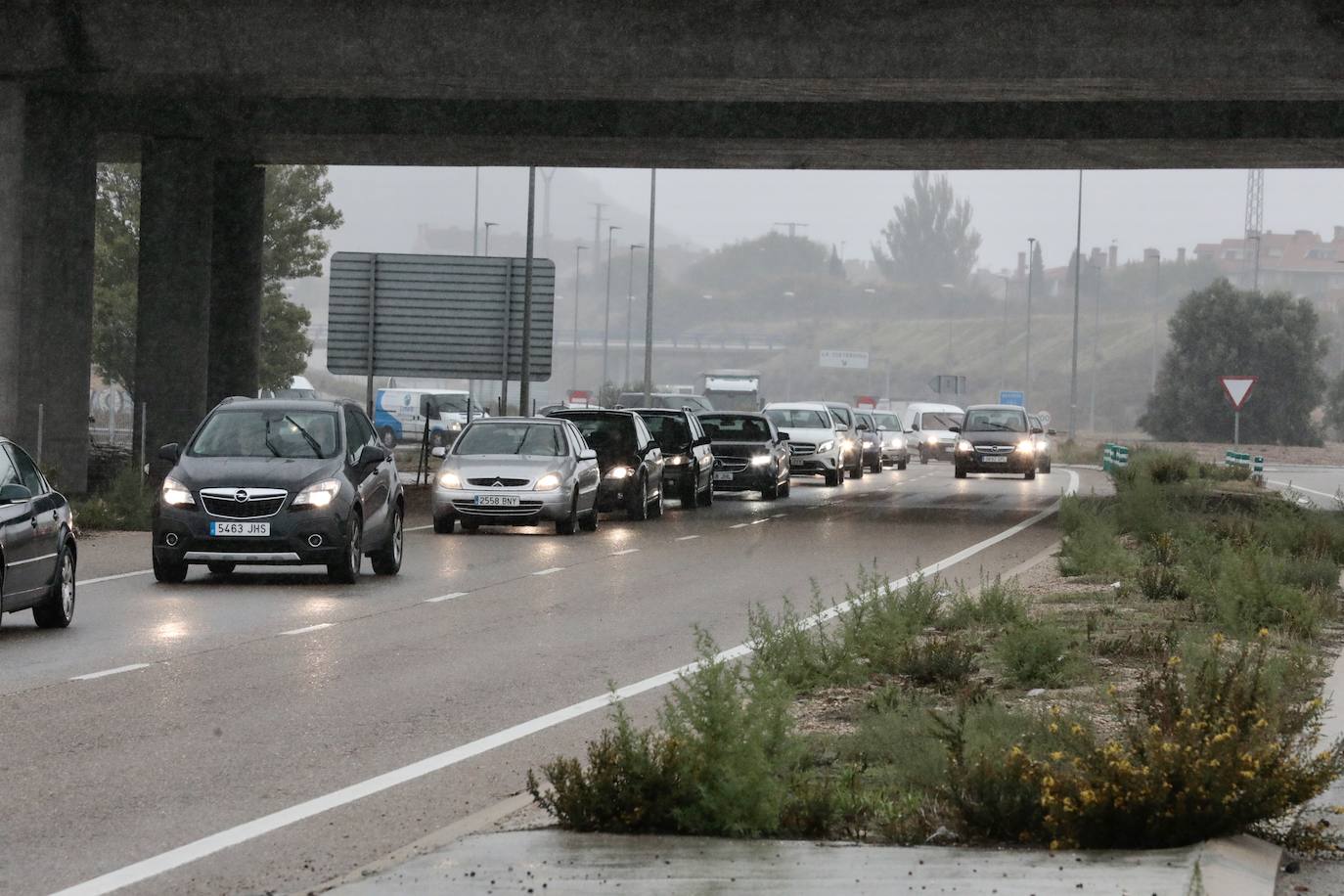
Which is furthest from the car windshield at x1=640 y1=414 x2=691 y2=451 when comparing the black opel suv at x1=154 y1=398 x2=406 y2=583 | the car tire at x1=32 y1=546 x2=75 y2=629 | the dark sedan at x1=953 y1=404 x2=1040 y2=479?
the car tire at x1=32 y1=546 x2=75 y2=629

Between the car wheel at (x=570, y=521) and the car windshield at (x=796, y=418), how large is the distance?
871 inches

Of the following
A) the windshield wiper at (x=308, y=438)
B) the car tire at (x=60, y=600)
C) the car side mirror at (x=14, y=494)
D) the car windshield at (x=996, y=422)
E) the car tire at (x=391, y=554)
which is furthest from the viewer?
the car windshield at (x=996, y=422)

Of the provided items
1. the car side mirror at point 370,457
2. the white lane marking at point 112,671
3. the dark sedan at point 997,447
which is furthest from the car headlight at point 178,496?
the dark sedan at point 997,447

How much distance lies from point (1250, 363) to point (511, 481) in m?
84.0

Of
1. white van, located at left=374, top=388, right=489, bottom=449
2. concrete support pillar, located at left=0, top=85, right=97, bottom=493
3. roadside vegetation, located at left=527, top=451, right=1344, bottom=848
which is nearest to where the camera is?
roadside vegetation, located at left=527, top=451, right=1344, bottom=848

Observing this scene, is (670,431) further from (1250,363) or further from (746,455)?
(1250,363)

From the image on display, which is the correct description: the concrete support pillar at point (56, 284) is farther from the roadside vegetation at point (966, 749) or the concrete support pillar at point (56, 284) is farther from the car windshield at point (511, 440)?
the roadside vegetation at point (966, 749)

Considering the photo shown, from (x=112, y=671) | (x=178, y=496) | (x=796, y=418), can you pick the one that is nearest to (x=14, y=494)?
(x=112, y=671)

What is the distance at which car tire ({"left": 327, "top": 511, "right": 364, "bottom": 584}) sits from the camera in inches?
773

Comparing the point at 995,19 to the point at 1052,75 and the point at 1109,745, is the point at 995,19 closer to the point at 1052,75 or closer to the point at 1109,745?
the point at 1052,75

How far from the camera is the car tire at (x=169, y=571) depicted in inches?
772

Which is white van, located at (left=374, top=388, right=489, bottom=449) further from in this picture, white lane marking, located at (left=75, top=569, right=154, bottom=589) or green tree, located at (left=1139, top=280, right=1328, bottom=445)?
white lane marking, located at (left=75, top=569, right=154, bottom=589)

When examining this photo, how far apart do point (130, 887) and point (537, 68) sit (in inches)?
877

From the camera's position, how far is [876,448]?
2413 inches
